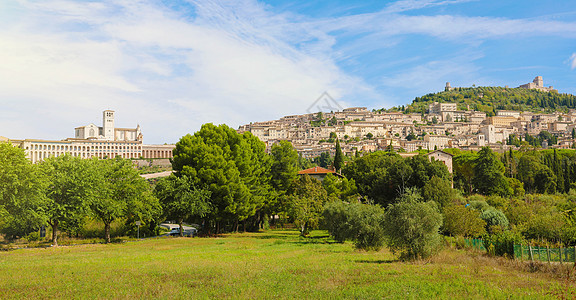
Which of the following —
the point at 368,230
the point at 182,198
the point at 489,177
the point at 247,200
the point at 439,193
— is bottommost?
the point at 368,230

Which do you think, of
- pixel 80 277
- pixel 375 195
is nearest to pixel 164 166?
pixel 375 195

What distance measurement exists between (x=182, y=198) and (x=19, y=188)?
42.4 ft

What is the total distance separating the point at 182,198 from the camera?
3756cm

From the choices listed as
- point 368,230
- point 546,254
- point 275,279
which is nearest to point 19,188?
point 275,279

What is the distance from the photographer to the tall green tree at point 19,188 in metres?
26.4

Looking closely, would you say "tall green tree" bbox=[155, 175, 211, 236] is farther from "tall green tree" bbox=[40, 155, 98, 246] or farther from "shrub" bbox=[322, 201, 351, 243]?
"shrub" bbox=[322, 201, 351, 243]

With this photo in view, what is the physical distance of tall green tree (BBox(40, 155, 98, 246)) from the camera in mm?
30925

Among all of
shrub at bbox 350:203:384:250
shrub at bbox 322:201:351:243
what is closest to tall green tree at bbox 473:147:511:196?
shrub at bbox 322:201:351:243

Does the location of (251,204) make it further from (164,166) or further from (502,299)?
(164,166)

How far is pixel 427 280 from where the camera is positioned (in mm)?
14812

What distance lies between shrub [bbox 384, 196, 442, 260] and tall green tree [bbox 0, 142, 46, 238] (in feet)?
73.0

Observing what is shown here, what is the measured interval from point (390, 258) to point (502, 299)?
33.6 feet

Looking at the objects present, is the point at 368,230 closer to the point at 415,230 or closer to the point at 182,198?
the point at 415,230

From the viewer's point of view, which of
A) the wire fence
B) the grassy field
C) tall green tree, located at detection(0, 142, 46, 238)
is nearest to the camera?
the grassy field
